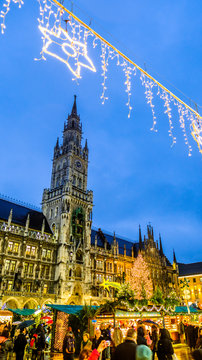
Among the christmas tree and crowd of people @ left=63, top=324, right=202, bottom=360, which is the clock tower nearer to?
the christmas tree

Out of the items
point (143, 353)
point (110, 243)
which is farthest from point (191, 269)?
point (143, 353)

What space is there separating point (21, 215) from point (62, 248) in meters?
9.04

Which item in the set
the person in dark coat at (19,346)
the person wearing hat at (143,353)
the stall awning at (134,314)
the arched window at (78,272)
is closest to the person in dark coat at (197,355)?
the person wearing hat at (143,353)

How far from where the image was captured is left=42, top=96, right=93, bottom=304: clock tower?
137 feet

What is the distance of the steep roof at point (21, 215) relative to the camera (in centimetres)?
4125

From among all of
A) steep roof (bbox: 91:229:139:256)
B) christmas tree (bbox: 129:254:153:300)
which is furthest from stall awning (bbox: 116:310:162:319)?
steep roof (bbox: 91:229:139:256)

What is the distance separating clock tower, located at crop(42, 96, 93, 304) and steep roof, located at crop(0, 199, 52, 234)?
1.85 m

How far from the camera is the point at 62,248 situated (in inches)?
1668

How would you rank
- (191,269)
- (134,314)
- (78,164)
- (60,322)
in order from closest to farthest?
(60,322)
(134,314)
(78,164)
(191,269)

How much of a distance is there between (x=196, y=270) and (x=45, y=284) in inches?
1803

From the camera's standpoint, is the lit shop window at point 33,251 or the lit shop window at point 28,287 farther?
the lit shop window at point 33,251

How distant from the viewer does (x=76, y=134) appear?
55938 mm

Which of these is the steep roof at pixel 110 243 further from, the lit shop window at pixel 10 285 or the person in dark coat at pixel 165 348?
the person in dark coat at pixel 165 348

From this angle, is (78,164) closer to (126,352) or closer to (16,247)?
(16,247)
